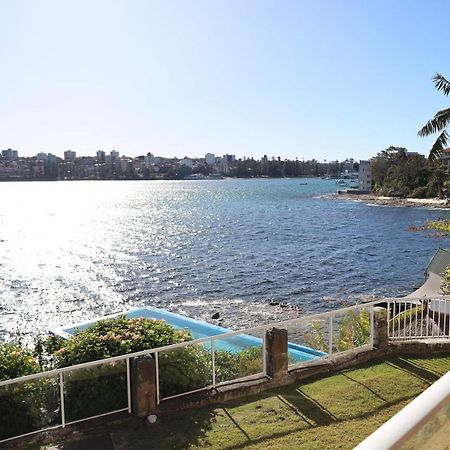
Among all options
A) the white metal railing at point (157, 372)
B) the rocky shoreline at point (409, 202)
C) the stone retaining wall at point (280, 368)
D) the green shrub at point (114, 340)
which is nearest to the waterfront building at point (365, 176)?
the rocky shoreline at point (409, 202)

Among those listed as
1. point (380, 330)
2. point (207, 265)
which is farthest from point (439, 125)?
point (207, 265)

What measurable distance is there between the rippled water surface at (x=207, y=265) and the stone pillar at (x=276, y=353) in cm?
1904

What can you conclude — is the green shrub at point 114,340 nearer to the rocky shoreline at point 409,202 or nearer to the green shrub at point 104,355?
the green shrub at point 104,355

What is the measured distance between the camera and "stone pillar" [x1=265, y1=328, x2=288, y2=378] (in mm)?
8891

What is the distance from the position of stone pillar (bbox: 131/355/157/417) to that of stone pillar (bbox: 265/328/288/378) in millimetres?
2157

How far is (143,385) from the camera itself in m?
7.81

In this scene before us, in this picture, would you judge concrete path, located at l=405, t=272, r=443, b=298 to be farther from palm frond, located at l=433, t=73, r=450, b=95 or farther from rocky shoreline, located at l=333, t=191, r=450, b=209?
rocky shoreline, located at l=333, t=191, r=450, b=209

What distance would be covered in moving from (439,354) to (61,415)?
7.35 meters

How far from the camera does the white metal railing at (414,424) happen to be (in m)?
1.49

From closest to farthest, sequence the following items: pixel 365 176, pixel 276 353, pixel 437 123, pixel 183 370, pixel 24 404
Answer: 1. pixel 24 404
2. pixel 183 370
3. pixel 276 353
4. pixel 437 123
5. pixel 365 176

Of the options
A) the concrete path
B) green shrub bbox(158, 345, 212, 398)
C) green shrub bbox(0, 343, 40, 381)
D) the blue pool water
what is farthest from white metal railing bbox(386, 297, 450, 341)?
the concrete path

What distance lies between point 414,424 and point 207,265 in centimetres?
4457

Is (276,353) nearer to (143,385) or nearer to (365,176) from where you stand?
(143,385)

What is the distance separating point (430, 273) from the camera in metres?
25.2
